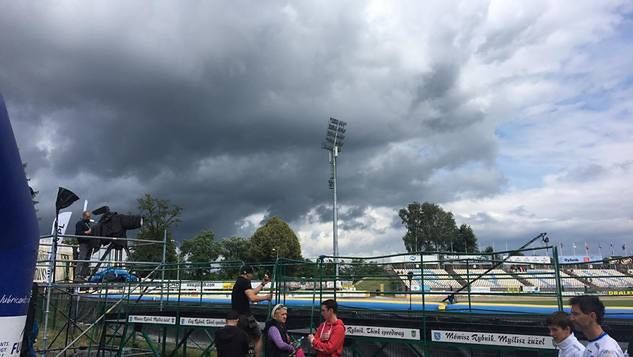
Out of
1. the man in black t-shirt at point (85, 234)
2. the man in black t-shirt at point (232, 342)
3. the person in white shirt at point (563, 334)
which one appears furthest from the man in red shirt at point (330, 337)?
the man in black t-shirt at point (85, 234)

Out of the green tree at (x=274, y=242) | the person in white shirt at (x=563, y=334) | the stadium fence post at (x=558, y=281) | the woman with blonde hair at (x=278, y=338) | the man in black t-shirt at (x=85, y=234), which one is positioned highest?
the green tree at (x=274, y=242)

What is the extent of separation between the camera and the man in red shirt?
23.7 ft

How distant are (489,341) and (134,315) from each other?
8.58 m

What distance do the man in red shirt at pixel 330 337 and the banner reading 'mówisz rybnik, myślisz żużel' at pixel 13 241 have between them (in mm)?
3767

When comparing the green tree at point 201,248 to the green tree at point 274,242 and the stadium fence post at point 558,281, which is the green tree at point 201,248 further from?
the stadium fence post at point 558,281

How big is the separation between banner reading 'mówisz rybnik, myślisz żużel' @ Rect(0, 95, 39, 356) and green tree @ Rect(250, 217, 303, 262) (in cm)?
6347

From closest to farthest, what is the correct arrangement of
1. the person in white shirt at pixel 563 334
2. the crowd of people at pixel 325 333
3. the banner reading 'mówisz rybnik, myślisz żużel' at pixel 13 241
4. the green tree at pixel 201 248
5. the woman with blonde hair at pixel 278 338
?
1. the crowd of people at pixel 325 333
2. the person in white shirt at pixel 563 334
3. the banner reading 'mówisz rybnik, myślisz żużel' at pixel 13 241
4. the woman with blonde hair at pixel 278 338
5. the green tree at pixel 201 248

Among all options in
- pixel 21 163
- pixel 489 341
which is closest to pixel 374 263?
pixel 489 341

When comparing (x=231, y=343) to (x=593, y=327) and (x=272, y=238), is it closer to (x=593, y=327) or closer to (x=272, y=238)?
(x=593, y=327)

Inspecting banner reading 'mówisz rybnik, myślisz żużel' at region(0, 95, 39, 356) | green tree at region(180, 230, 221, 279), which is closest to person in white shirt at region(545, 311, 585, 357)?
banner reading 'mówisz rybnik, myślisz żużel' at region(0, 95, 39, 356)

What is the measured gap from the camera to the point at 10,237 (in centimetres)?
522

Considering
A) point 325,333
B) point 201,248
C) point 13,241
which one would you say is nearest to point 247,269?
point 325,333

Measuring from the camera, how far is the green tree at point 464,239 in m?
101

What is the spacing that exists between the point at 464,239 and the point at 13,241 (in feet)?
341
